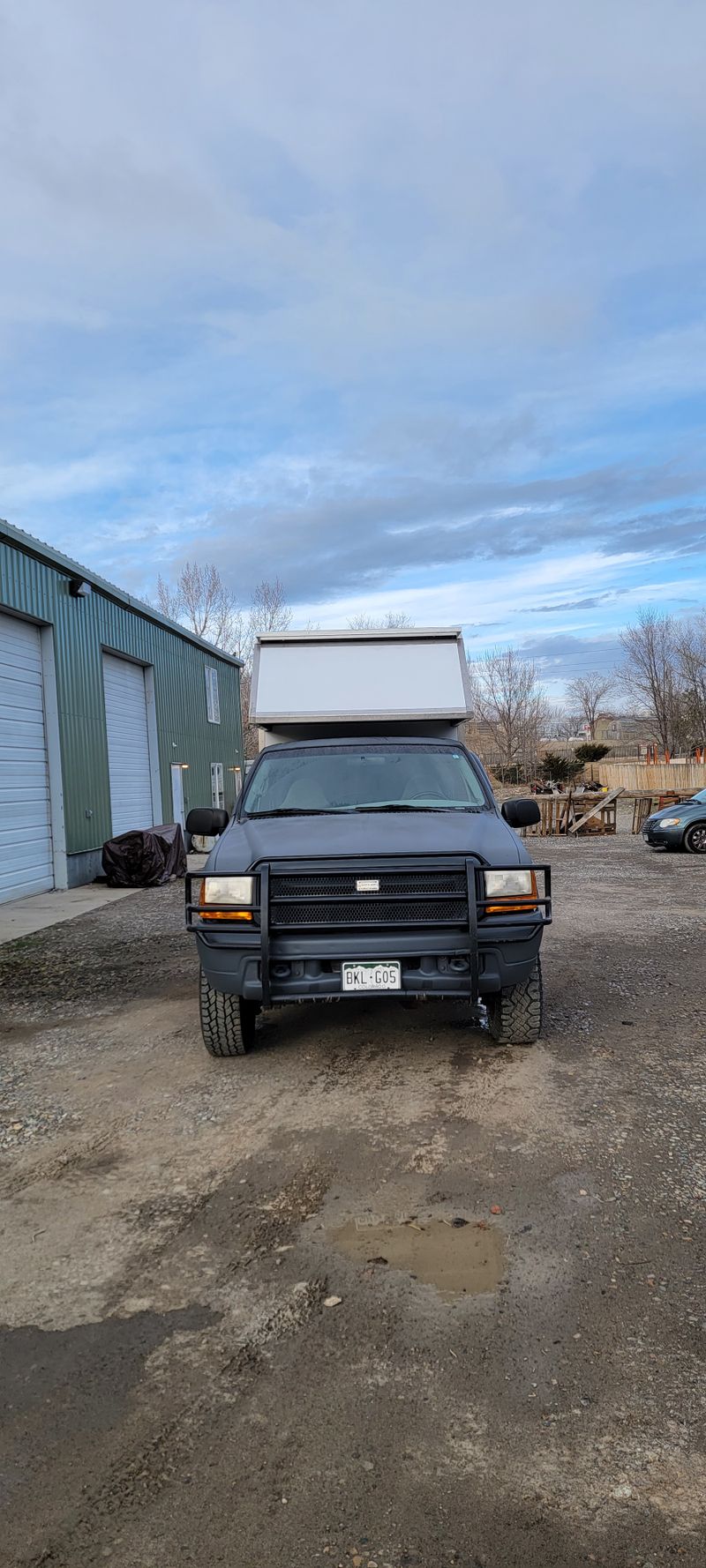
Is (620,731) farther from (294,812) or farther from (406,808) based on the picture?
(294,812)

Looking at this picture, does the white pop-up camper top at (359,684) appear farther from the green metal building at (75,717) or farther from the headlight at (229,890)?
the green metal building at (75,717)

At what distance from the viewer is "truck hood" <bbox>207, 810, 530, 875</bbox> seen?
4770 mm

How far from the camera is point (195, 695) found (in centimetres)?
2450

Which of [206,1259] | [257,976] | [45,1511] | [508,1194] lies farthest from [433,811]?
[45,1511]

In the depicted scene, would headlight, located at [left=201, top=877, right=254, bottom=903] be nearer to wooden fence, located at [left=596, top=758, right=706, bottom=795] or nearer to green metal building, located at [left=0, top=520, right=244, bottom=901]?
green metal building, located at [left=0, top=520, right=244, bottom=901]

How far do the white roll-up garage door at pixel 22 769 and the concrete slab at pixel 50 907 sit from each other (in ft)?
1.02

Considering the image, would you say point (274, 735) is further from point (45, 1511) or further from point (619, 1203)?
point (45, 1511)

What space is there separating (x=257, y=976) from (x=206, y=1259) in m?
1.65

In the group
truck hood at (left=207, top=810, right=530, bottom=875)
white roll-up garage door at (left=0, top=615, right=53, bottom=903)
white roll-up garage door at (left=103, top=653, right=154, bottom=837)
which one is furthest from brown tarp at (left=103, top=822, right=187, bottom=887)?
truck hood at (left=207, top=810, right=530, bottom=875)

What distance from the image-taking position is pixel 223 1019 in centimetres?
504

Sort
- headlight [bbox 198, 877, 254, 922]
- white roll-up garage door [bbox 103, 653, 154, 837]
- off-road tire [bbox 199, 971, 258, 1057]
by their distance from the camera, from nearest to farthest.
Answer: headlight [bbox 198, 877, 254, 922]
off-road tire [bbox 199, 971, 258, 1057]
white roll-up garage door [bbox 103, 653, 154, 837]

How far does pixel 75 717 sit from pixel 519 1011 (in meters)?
11.9

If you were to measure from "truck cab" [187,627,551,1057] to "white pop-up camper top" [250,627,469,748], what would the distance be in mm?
1576

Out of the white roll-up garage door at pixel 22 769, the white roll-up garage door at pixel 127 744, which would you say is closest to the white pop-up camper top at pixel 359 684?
the white roll-up garage door at pixel 22 769
